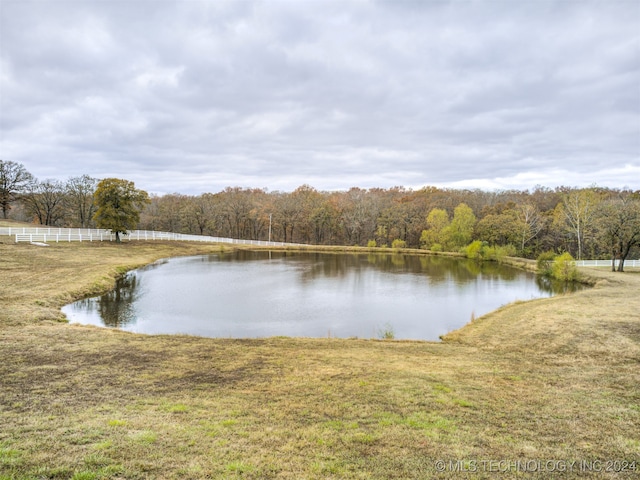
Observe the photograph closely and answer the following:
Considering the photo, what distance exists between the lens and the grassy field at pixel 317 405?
468 centimetres

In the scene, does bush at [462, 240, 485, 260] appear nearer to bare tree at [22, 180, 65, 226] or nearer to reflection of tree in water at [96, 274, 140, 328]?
reflection of tree in water at [96, 274, 140, 328]

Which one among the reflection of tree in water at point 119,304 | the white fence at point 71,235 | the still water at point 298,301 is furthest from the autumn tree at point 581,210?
the white fence at point 71,235

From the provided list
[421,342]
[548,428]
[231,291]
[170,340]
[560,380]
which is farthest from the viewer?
[231,291]

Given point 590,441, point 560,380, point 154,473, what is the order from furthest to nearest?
1. point 560,380
2. point 590,441
3. point 154,473

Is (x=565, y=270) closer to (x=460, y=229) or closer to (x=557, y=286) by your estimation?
(x=557, y=286)

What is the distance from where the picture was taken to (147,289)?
24.0m

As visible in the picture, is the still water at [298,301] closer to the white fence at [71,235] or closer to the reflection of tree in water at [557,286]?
the reflection of tree in water at [557,286]

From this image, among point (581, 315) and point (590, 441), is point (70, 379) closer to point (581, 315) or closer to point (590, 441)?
point (590, 441)

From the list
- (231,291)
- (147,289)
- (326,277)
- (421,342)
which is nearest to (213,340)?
(421,342)

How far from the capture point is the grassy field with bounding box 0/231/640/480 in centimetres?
468

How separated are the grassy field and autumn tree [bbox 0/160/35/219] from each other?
5779cm

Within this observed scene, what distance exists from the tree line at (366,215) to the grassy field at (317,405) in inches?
1581

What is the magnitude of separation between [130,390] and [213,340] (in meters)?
5.22

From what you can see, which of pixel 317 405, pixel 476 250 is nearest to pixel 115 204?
pixel 317 405
